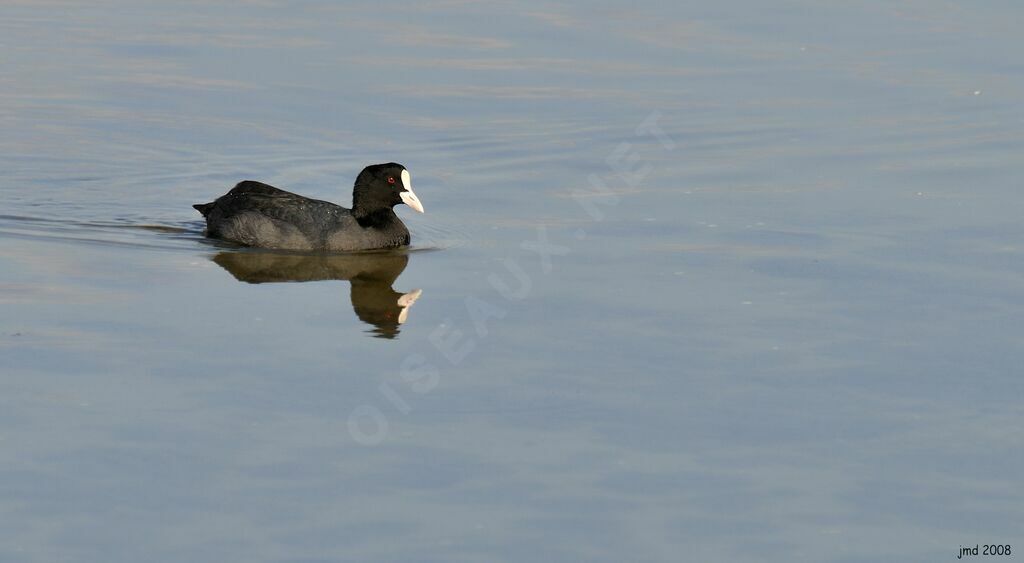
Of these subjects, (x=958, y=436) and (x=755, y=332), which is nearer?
(x=958, y=436)

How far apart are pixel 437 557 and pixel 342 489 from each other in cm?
85

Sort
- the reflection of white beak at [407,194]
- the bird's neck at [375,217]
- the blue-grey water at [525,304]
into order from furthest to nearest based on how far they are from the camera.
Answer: the reflection of white beak at [407,194] < the bird's neck at [375,217] < the blue-grey water at [525,304]

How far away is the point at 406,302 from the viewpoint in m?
11.4

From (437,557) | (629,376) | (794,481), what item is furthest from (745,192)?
(437,557)

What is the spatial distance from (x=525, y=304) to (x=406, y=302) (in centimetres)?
90

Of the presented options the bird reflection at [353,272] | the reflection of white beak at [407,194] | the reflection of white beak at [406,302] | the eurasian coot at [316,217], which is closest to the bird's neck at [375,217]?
the eurasian coot at [316,217]

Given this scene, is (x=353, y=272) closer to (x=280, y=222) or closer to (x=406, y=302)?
(x=280, y=222)

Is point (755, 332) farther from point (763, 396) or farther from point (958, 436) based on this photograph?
point (958, 436)

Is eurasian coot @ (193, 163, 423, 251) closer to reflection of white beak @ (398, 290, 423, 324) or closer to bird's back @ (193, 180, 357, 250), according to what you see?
bird's back @ (193, 180, 357, 250)

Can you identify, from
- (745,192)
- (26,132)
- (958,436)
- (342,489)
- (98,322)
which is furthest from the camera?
(26,132)

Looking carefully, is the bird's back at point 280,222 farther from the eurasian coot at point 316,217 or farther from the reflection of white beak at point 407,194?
the reflection of white beak at point 407,194

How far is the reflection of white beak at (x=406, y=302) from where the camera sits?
1093cm

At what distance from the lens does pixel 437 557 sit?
687 cm

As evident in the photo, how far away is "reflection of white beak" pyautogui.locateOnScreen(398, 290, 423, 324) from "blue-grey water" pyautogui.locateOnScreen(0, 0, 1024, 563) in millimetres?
56
